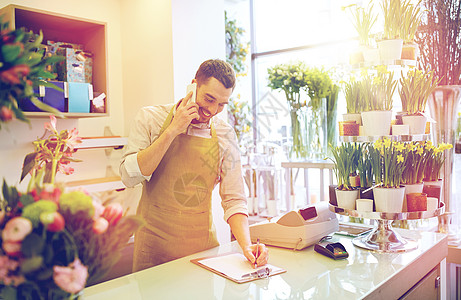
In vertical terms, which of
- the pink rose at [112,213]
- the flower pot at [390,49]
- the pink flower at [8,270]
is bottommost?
the pink flower at [8,270]

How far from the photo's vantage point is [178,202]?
1953mm

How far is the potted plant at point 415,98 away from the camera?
188cm

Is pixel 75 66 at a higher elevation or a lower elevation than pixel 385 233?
higher

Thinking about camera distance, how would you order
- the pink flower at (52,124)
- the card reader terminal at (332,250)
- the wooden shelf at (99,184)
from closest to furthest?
the pink flower at (52,124), the card reader terminal at (332,250), the wooden shelf at (99,184)

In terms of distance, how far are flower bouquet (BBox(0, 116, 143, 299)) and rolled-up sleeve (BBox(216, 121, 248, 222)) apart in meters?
1.13

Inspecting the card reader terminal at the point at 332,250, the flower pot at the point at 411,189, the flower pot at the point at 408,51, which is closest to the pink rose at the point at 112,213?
the card reader terminal at the point at 332,250

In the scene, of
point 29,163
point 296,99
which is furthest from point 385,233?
point 296,99

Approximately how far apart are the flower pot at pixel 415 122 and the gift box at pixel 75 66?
1.99m

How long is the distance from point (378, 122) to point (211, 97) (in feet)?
2.50

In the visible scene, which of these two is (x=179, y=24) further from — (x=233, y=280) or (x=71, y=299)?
(x=71, y=299)

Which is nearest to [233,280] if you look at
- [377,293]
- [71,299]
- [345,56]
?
[377,293]

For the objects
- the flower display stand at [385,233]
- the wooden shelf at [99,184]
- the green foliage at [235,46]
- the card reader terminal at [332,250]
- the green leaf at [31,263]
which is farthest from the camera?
the green foliage at [235,46]

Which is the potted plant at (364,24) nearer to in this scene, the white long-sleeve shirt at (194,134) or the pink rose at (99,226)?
the white long-sleeve shirt at (194,134)

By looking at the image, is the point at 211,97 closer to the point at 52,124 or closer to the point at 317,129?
the point at 52,124
